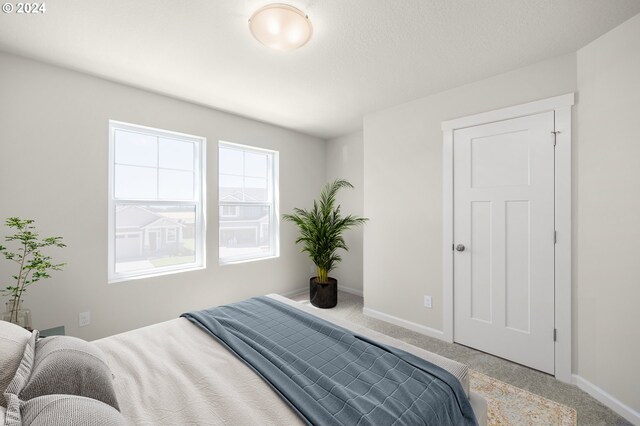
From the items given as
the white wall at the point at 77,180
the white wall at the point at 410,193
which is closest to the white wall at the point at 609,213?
the white wall at the point at 410,193

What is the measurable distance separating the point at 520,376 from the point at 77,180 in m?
4.08

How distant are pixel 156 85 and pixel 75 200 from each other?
130cm

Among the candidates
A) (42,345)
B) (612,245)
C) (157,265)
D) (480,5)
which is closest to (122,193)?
(157,265)

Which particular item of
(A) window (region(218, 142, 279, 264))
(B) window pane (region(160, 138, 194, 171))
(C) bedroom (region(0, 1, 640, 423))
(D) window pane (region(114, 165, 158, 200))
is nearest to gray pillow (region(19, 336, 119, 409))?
(C) bedroom (region(0, 1, 640, 423))

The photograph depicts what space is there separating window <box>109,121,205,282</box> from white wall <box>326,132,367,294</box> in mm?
2135

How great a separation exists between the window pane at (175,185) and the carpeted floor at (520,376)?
8.40 feet

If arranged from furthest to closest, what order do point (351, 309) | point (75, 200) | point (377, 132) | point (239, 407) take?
point (351, 309) < point (377, 132) < point (75, 200) < point (239, 407)

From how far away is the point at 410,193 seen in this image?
3143 millimetres

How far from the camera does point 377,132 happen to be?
346 centimetres

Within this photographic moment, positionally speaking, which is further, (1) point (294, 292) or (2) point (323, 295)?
(1) point (294, 292)

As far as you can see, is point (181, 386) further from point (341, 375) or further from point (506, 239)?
point (506, 239)

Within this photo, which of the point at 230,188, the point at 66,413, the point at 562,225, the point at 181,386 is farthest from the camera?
the point at 230,188

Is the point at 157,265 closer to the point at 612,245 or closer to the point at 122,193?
the point at 122,193

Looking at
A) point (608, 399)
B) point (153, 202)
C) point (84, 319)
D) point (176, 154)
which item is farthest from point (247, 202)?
point (608, 399)
